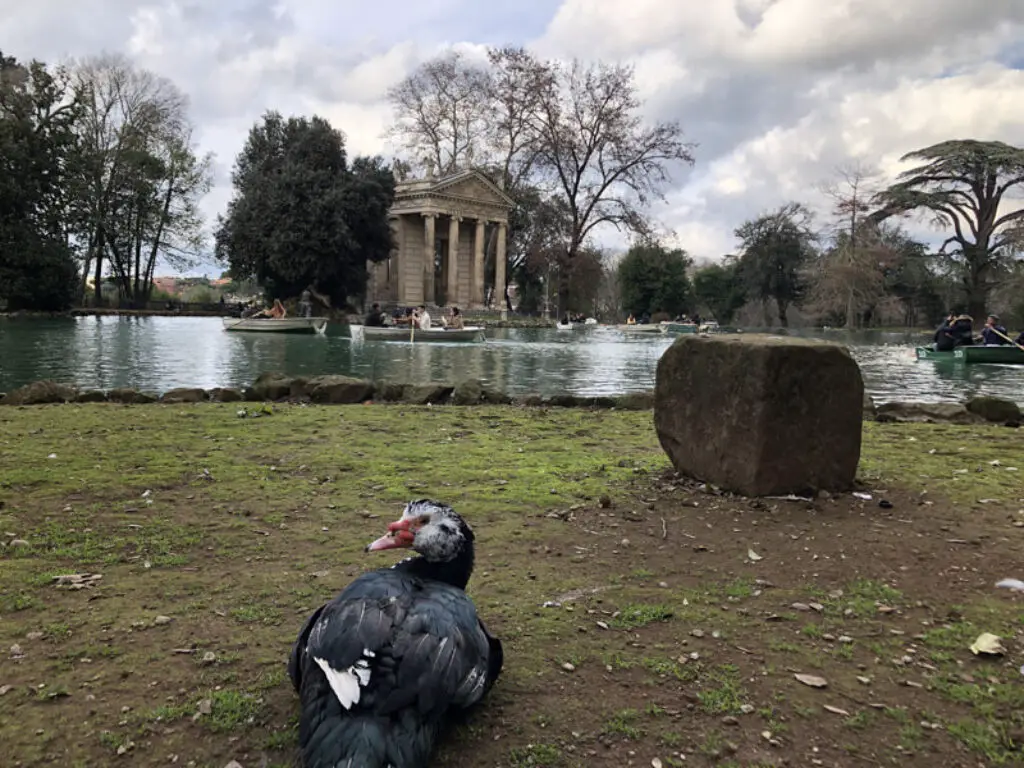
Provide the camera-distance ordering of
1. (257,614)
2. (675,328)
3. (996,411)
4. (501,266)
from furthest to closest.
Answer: (501,266), (675,328), (996,411), (257,614)

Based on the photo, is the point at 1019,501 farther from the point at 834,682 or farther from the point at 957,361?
the point at 957,361

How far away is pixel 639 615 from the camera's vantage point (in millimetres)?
3504

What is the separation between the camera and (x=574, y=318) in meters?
64.6

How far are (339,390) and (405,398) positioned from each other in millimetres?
958

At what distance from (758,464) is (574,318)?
59715 millimetres

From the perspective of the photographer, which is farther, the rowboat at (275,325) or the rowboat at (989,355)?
the rowboat at (275,325)

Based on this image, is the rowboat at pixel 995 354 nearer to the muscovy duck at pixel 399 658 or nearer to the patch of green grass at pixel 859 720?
the patch of green grass at pixel 859 720

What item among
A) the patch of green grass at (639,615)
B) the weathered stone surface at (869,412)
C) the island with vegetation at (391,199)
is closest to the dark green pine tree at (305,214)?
the island with vegetation at (391,199)

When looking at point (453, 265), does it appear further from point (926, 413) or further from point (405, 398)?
point (926, 413)

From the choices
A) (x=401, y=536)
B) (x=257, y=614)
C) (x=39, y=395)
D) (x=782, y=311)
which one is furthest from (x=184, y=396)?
(x=782, y=311)

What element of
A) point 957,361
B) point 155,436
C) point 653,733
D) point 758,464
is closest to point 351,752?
point 653,733

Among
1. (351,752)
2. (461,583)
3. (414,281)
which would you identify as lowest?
(351,752)

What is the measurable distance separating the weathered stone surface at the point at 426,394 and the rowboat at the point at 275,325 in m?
24.8

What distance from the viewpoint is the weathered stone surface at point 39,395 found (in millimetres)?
9820
